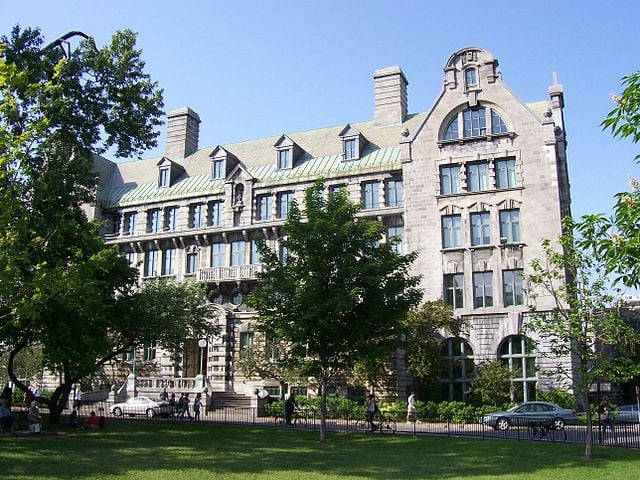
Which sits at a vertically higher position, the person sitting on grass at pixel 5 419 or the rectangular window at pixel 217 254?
the rectangular window at pixel 217 254

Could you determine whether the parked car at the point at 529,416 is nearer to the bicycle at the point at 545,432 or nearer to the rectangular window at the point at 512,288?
the bicycle at the point at 545,432

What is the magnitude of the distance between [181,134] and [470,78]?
2934 cm

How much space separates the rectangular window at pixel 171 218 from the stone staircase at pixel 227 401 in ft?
55.7

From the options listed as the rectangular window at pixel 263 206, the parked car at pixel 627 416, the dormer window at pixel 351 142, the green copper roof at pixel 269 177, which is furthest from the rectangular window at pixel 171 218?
the parked car at pixel 627 416

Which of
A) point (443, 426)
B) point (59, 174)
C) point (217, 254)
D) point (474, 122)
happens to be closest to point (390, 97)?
point (474, 122)

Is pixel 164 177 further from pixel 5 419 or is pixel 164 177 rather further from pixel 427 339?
pixel 5 419

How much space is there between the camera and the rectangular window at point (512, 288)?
137ft

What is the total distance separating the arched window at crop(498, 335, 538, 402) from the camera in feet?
131

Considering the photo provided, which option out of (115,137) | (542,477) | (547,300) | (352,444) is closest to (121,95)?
(115,137)

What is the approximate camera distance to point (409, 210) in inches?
1799

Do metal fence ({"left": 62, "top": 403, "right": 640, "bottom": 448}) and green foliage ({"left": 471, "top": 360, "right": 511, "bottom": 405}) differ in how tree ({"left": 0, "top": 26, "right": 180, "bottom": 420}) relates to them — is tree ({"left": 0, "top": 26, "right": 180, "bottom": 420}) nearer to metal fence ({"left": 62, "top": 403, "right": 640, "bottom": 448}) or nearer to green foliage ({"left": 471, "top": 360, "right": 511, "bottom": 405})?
metal fence ({"left": 62, "top": 403, "right": 640, "bottom": 448})

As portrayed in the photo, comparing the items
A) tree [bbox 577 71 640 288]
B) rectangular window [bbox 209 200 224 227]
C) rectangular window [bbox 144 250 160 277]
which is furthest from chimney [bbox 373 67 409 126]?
tree [bbox 577 71 640 288]

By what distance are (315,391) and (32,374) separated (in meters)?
23.4

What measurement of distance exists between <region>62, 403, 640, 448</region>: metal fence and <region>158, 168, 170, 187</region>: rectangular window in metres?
21.5
